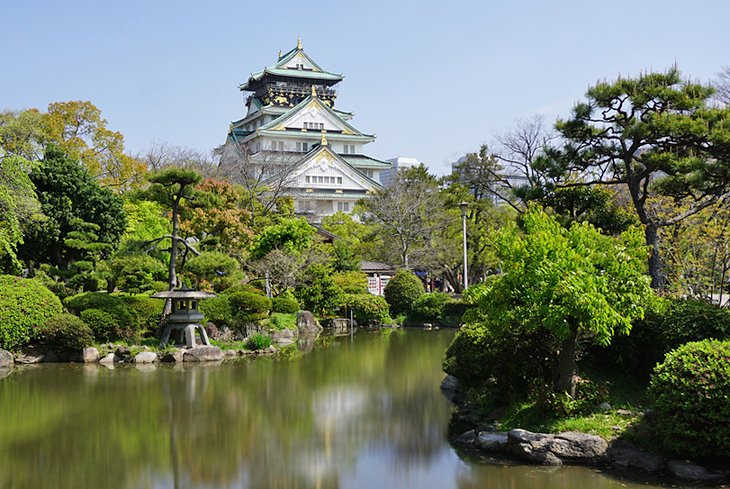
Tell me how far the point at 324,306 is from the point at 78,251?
8.86m

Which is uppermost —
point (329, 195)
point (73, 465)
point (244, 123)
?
point (244, 123)

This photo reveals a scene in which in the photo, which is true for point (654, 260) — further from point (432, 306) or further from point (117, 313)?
point (432, 306)

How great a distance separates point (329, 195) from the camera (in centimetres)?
4375

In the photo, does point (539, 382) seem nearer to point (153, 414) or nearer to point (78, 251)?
point (153, 414)

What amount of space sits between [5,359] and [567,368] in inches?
509

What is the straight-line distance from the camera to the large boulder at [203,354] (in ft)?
53.7

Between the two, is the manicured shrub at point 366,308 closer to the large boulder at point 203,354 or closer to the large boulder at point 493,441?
the large boulder at point 203,354

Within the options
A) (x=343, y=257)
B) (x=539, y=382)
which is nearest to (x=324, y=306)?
(x=343, y=257)

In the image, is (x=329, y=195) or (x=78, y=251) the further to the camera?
(x=329, y=195)

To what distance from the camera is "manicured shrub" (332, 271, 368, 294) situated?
26672 millimetres

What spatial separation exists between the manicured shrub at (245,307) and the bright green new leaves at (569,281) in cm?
1185

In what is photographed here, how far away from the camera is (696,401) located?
6.51 meters

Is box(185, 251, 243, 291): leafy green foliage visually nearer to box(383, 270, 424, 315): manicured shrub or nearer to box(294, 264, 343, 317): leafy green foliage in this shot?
box(294, 264, 343, 317): leafy green foliage

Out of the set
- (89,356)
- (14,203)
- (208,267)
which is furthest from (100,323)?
(14,203)
